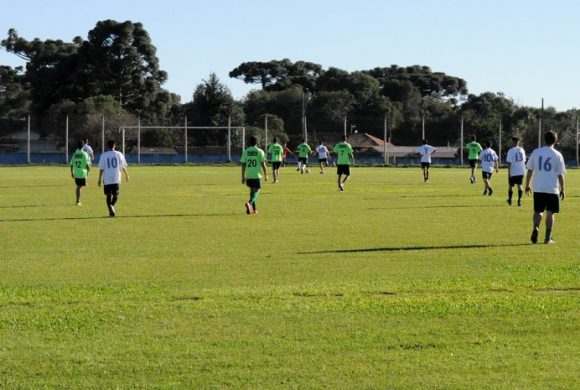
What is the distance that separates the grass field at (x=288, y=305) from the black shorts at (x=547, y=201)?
1.99 feet

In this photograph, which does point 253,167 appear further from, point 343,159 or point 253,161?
point 343,159

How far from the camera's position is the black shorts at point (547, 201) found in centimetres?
1634

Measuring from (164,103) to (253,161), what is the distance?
8560cm

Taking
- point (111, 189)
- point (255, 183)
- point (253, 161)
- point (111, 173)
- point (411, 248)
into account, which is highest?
point (253, 161)

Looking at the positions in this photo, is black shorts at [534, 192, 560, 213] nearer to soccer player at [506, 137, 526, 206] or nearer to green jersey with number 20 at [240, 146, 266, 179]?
green jersey with number 20 at [240, 146, 266, 179]

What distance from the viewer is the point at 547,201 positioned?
16.4 metres

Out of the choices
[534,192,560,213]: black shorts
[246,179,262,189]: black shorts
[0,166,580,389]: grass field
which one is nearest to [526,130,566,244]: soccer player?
[534,192,560,213]: black shorts

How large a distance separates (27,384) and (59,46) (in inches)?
4342

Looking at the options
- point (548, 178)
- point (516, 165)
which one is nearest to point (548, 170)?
point (548, 178)

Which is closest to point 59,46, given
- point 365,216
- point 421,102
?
point 421,102

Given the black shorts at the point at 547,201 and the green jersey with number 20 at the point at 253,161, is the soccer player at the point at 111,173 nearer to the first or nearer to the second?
the green jersey with number 20 at the point at 253,161

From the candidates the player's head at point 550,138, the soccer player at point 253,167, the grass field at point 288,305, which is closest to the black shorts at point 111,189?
the grass field at point 288,305

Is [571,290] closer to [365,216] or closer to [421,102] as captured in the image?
[365,216]

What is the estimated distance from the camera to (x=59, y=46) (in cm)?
11344
